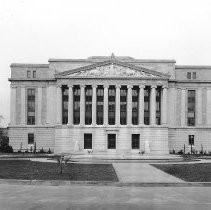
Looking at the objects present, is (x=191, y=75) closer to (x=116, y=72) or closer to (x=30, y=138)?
(x=116, y=72)

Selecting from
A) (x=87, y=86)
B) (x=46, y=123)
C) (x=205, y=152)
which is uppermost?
(x=87, y=86)

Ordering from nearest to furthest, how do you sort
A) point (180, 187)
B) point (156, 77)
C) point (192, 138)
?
1. point (180, 187)
2. point (156, 77)
3. point (192, 138)

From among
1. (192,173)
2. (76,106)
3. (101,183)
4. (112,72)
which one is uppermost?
(112,72)

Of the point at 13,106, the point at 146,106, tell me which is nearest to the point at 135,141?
the point at 146,106

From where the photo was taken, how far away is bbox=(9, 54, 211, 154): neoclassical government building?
77125 millimetres

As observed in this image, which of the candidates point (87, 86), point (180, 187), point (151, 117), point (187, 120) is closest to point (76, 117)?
point (87, 86)

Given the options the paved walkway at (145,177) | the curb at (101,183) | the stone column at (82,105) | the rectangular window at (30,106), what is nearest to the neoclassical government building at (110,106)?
the rectangular window at (30,106)

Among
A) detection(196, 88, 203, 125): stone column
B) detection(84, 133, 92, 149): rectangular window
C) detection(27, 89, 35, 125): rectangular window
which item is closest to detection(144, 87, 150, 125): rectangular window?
detection(196, 88, 203, 125): stone column

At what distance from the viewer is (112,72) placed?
7738 centimetres

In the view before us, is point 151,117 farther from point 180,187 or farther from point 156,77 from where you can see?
point 180,187

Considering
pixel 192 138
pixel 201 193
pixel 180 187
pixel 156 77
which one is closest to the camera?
pixel 201 193

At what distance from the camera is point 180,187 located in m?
23.0

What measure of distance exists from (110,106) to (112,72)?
21.5 feet

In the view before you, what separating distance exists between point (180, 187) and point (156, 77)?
5538 centimetres
